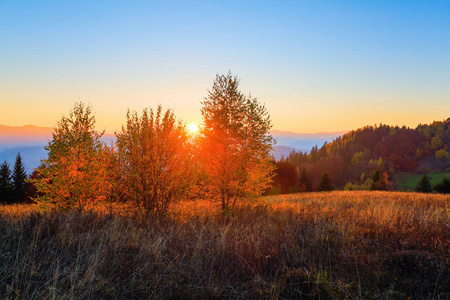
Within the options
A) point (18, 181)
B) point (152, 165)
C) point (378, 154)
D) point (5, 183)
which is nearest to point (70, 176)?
point (152, 165)

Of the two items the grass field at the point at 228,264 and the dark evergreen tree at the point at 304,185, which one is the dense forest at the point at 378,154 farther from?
the grass field at the point at 228,264

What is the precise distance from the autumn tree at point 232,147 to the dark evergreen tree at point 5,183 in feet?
138

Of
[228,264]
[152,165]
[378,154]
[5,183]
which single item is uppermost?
[378,154]

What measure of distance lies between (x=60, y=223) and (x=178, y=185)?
3.72 m

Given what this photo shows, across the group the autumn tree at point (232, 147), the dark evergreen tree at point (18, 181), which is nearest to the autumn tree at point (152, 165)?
the autumn tree at point (232, 147)

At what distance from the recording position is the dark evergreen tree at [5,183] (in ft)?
124

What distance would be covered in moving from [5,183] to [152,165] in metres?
42.8

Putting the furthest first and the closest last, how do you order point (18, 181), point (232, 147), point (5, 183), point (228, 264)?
point (18, 181) < point (5, 183) < point (232, 147) < point (228, 264)

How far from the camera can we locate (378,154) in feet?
496

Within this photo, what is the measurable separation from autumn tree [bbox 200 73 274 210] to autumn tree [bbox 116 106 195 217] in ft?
6.86

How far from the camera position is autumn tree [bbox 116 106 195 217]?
→ 8820mm

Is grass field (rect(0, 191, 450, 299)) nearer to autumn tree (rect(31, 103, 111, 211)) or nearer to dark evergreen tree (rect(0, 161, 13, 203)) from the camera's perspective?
autumn tree (rect(31, 103, 111, 211))

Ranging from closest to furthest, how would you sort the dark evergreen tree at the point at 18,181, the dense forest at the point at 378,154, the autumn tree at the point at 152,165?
the autumn tree at the point at 152,165
the dark evergreen tree at the point at 18,181
the dense forest at the point at 378,154

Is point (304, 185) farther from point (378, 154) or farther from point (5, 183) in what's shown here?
point (378, 154)
